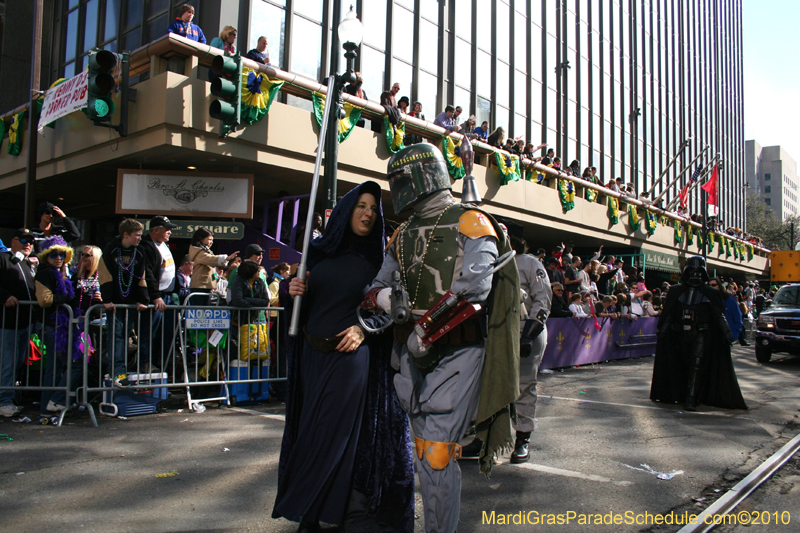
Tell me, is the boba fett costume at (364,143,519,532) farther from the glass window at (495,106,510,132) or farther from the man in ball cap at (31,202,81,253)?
the glass window at (495,106,510,132)

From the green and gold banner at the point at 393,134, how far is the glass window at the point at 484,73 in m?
9.27

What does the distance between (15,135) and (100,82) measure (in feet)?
21.5

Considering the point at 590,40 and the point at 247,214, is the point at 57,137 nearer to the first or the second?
the point at 247,214

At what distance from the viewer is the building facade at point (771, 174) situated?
11594 cm

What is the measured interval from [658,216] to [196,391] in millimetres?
25503

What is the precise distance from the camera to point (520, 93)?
25000 millimetres

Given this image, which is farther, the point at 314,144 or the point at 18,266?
the point at 314,144

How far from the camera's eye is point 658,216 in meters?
28.0

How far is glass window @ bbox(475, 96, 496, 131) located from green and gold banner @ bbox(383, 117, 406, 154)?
8.77 m

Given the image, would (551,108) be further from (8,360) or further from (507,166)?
(8,360)

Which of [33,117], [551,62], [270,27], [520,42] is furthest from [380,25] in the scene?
[551,62]

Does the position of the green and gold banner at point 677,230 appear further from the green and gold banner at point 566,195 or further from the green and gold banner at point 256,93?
the green and gold banner at point 256,93

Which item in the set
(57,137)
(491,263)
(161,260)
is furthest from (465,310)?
(57,137)

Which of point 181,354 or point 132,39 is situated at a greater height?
point 132,39
